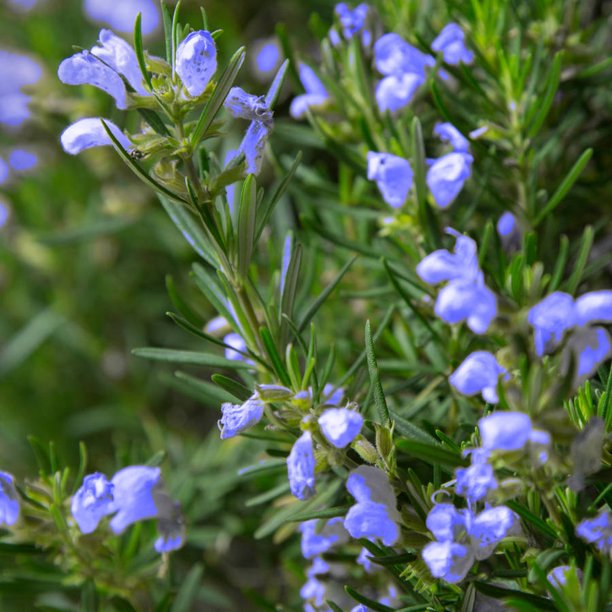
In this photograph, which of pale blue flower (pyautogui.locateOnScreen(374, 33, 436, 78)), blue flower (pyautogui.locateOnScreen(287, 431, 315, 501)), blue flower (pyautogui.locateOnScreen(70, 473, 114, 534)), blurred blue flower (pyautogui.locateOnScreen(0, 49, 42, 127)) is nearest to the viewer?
blue flower (pyautogui.locateOnScreen(287, 431, 315, 501))

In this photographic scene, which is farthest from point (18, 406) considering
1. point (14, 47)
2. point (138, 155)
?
point (138, 155)

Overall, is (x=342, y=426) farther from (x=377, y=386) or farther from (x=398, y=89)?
(x=398, y=89)


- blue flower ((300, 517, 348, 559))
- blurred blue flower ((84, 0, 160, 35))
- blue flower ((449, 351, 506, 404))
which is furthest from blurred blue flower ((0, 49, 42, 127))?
blue flower ((449, 351, 506, 404))

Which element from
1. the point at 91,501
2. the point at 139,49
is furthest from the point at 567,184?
the point at 91,501

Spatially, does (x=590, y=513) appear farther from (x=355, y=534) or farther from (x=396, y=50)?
(x=396, y=50)

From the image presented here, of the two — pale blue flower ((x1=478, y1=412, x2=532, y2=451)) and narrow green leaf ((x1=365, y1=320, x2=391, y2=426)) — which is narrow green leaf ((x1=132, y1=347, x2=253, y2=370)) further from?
pale blue flower ((x1=478, y1=412, x2=532, y2=451))

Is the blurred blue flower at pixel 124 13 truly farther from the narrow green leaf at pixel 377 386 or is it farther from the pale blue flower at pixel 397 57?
the narrow green leaf at pixel 377 386

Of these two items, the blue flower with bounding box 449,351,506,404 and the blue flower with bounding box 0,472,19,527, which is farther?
the blue flower with bounding box 0,472,19,527
